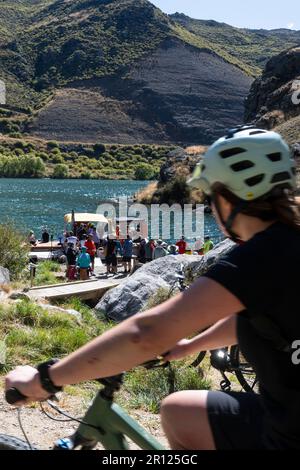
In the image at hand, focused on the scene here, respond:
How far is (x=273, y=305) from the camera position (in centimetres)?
172

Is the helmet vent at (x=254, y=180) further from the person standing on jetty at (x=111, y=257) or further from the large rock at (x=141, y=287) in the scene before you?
the person standing on jetty at (x=111, y=257)

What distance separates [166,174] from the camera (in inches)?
2884

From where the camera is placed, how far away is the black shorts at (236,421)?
1.90 metres

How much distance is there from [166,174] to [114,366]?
2830 inches

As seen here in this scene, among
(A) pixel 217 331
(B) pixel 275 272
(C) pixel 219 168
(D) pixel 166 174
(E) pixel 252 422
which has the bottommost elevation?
(D) pixel 166 174

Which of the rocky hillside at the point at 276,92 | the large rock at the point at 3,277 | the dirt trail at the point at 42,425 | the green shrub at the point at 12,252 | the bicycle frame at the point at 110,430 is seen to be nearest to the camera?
the bicycle frame at the point at 110,430

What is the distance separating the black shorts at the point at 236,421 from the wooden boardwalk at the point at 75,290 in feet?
34.0

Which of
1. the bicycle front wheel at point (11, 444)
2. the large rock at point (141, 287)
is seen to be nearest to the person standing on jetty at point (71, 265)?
the large rock at point (141, 287)

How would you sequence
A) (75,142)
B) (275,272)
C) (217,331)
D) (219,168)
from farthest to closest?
(75,142) → (217,331) → (219,168) → (275,272)

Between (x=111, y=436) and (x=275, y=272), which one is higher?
(x=275, y=272)

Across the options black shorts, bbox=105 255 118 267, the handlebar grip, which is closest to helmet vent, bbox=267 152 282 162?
the handlebar grip

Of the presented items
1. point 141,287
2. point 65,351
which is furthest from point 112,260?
point 65,351
